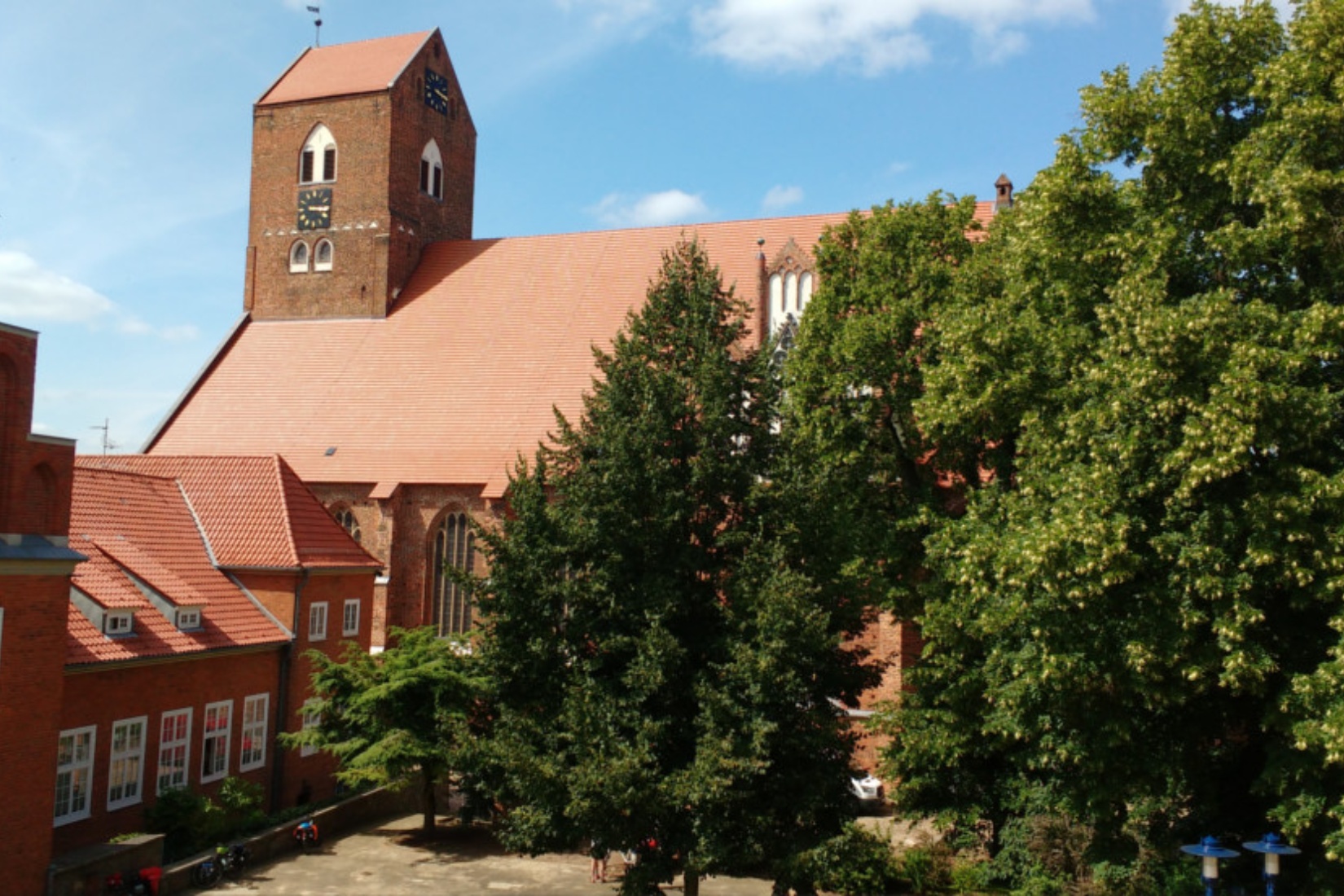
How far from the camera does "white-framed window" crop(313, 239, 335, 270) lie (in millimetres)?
35625

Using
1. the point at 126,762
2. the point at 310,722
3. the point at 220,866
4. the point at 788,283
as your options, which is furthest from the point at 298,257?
the point at 220,866

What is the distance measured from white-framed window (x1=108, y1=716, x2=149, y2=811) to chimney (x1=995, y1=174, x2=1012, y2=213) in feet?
72.9

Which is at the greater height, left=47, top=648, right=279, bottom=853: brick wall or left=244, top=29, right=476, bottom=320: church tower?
left=244, top=29, right=476, bottom=320: church tower

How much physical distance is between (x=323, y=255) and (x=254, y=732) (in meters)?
19.1

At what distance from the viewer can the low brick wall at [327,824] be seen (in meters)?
16.1

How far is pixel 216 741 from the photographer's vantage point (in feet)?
65.2

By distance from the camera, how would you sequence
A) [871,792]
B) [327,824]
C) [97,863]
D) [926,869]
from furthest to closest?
[871,792] → [327,824] → [926,869] → [97,863]

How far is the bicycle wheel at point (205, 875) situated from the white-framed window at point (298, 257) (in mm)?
23321

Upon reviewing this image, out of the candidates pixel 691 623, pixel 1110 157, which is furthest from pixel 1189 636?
pixel 1110 157

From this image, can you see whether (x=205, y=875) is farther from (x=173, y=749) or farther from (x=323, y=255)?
(x=323, y=255)

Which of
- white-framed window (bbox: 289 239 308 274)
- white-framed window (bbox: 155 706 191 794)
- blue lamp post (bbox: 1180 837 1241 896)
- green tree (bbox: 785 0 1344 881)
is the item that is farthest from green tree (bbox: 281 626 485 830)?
white-framed window (bbox: 289 239 308 274)

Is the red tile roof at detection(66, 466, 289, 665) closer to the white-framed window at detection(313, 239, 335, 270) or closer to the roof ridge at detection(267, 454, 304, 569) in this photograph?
the roof ridge at detection(267, 454, 304, 569)

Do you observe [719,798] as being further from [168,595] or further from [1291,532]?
[168,595]

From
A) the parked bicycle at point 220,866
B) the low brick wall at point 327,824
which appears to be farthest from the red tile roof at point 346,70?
the parked bicycle at point 220,866
